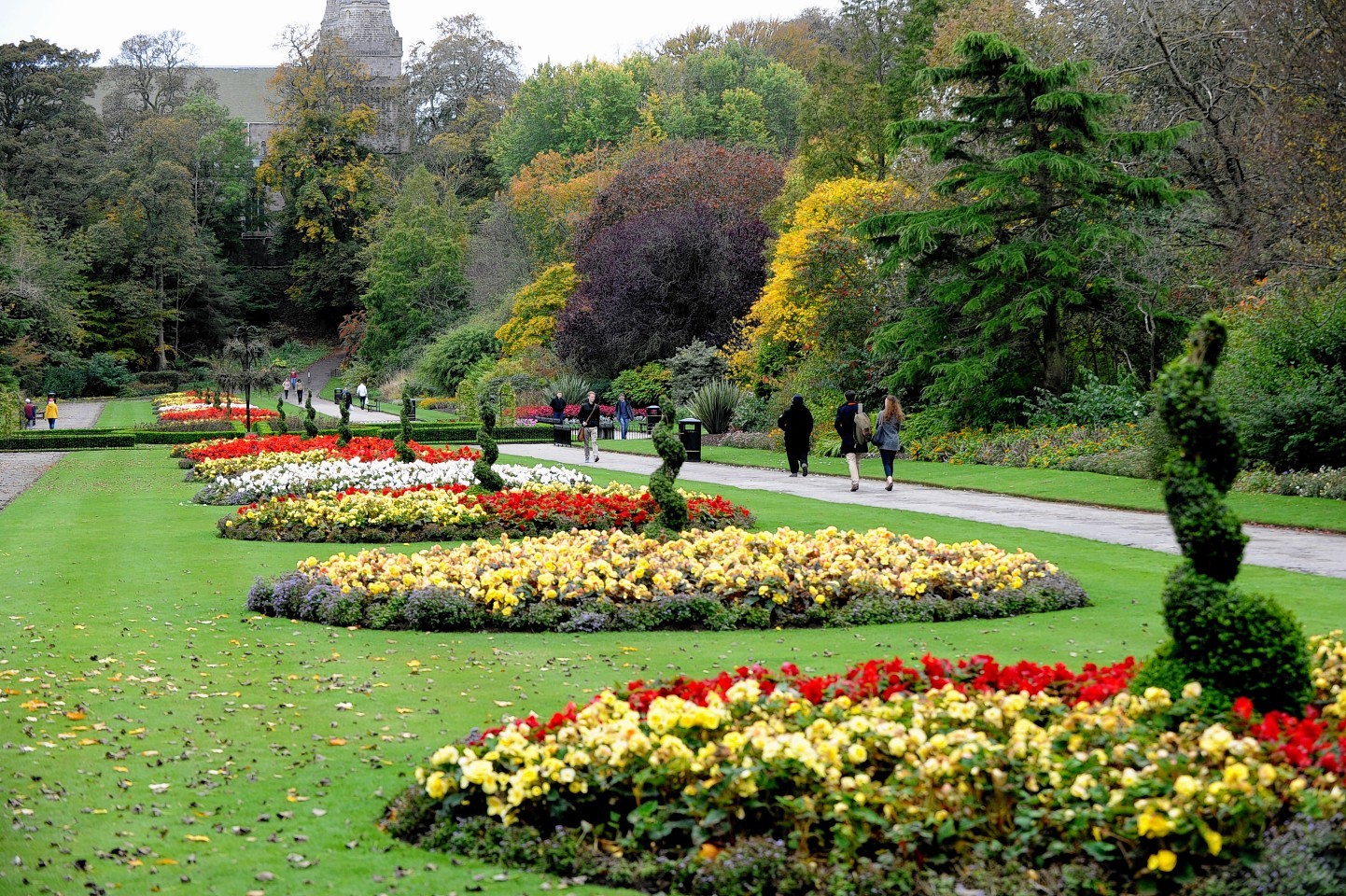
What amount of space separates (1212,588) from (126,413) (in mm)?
50319

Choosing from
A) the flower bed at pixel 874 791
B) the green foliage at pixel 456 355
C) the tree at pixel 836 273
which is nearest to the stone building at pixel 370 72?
the green foliage at pixel 456 355

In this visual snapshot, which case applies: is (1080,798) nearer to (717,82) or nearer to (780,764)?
(780,764)

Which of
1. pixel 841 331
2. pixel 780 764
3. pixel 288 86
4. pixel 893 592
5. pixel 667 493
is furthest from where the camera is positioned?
pixel 288 86

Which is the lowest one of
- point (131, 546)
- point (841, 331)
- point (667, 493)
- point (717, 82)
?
point (131, 546)

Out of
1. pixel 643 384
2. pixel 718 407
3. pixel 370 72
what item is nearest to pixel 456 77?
pixel 370 72

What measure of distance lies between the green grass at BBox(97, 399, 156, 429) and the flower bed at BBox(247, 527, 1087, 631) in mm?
33129

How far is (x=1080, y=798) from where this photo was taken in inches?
168

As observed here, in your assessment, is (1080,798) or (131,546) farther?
(131,546)

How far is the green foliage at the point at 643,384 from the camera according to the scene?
135 ft

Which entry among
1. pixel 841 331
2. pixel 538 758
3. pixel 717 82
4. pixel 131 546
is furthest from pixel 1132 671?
pixel 717 82

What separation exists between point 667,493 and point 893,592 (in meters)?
2.92

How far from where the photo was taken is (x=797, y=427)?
22.2 meters

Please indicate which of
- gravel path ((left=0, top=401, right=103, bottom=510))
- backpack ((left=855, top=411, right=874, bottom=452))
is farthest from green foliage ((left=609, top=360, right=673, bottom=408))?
backpack ((left=855, top=411, right=874, bottom=452))

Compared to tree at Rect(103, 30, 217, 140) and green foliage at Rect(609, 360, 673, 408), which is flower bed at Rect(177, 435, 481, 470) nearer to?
green foliage at Rect(609, 360, 673, 408)
